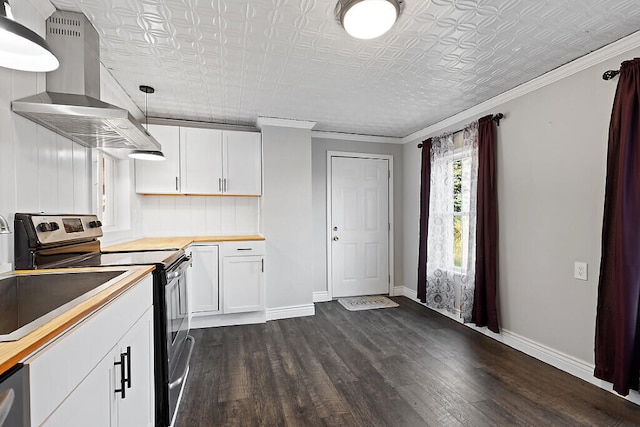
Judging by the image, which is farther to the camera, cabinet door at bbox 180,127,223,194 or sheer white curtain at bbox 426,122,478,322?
cabinet door at bbox 180,127,223,194

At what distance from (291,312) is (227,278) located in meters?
0.88

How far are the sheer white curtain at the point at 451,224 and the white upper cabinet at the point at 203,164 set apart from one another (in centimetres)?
219

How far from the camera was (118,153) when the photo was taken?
2.91m

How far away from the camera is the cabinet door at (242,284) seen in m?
3.35

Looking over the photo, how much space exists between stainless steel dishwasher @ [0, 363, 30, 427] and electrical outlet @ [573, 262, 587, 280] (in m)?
3.04

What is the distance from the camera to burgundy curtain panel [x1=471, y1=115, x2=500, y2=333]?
293cm

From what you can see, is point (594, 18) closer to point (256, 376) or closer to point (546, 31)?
point (546, 31)

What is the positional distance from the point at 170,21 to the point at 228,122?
2025 mm

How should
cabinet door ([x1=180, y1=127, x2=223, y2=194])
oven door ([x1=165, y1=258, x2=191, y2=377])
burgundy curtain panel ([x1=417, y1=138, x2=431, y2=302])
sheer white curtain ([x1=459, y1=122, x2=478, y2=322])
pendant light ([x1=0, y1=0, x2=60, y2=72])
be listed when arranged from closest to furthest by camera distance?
pendant light ([x1=0, y1=0, x2=60, y2=72]), oven door ([x1=165, y1=258, x2=191, y2=377]), sheer white curtain ([x1=459, y1=122, x2=478, y2=322]), cabinet door ([x1=180, y1=127, x2=223, y2=194]), burgundy curtain panel ([x1=417, y1=138, x2=431, y2=302])

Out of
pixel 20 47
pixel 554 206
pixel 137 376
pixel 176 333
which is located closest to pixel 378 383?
pixel 176 333

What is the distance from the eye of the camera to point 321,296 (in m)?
4.24

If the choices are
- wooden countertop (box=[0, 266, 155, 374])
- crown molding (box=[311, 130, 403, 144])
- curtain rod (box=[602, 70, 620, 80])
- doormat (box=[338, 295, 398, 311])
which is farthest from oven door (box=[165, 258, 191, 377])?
curtain rod (box=[602, 70, 620, 80])

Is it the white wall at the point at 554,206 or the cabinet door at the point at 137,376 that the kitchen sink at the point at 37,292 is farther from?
the white wall at the point at 554,206

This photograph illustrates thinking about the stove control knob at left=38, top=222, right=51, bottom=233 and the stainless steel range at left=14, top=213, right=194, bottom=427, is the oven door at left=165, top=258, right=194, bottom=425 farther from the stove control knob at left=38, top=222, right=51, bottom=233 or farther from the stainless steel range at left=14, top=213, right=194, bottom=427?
the stove control knob at left=38, top=222, right=51, bottom=233
